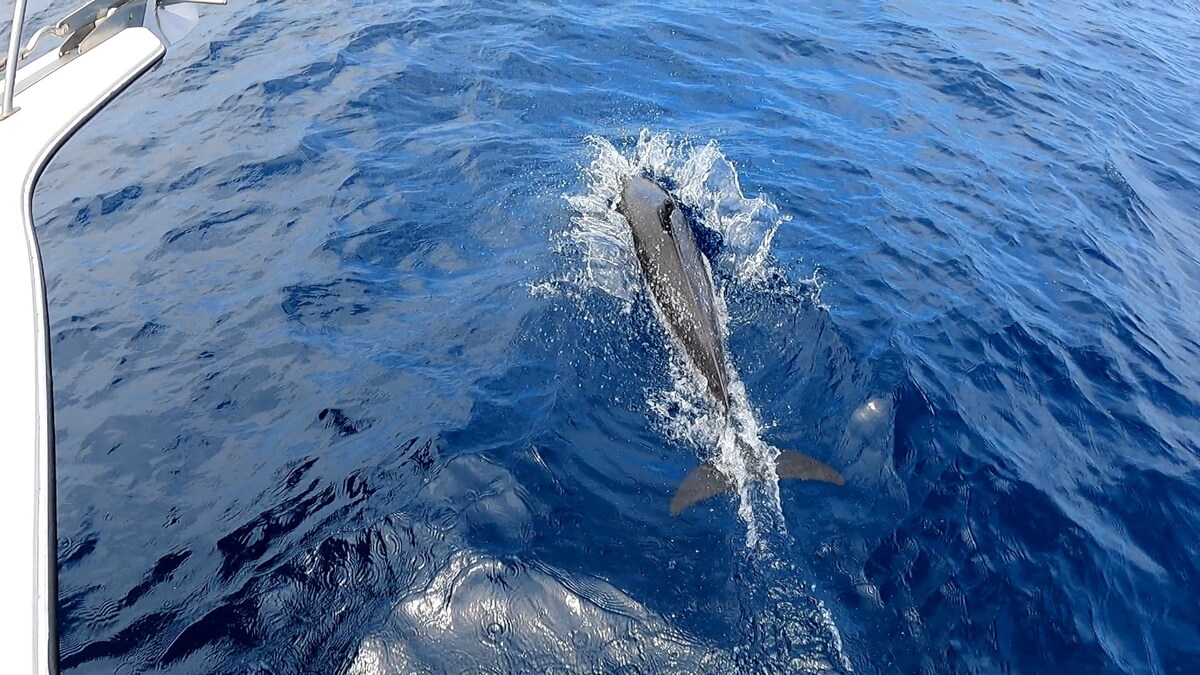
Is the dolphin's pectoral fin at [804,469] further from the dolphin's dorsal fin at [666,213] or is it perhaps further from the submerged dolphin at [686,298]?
the dolphin's dorsal fin at [666,213]

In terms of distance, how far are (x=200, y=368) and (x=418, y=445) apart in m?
3.70

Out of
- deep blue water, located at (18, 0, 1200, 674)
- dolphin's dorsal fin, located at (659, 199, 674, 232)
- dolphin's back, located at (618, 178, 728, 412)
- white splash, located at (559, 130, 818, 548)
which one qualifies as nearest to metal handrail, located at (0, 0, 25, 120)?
deep blue water, located at (18, 0, 1200, 674)

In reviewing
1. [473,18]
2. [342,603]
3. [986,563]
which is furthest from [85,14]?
[473,18]

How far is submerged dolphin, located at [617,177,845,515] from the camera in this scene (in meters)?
9.18

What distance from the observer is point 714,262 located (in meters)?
12.9

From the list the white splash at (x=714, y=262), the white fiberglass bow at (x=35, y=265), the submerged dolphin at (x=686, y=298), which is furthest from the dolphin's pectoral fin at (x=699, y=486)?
the white fiberglass bow at (x=35, y=265)

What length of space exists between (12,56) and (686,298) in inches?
321

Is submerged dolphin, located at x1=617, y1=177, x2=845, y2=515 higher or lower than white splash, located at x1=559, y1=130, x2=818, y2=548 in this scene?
higher

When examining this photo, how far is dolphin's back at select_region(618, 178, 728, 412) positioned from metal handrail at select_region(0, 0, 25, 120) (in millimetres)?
7973

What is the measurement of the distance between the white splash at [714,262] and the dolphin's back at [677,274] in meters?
0.20

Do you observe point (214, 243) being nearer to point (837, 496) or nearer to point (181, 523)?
point (181, 523)

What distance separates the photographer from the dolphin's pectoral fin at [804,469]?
9.19 m

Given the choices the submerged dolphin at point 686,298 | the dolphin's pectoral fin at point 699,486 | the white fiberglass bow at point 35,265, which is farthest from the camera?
the submerged dolphin at point 686,298

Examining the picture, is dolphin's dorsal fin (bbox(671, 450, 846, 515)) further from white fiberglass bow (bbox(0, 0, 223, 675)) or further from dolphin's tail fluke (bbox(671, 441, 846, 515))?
white fiberglass bow (bbox(0, 0, 223, 675))
